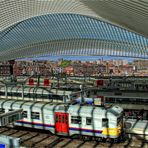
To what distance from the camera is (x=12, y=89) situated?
4703 cm

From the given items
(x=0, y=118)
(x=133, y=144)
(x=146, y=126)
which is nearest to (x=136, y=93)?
(x=146, y=126)

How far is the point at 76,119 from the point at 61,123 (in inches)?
65.5

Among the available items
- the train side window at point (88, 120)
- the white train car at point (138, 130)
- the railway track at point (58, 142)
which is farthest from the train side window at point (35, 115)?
the white train car at point (138, 130)

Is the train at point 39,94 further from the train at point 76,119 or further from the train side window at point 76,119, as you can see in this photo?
the train side window at point 76,119

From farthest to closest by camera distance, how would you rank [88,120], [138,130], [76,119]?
[138,130] → [76,119] → [88,120]

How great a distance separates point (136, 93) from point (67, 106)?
64.0ft

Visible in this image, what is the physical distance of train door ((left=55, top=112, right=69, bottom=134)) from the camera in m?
27.9

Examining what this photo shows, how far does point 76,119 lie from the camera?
2745 cm

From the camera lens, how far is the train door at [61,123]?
91.4 feet

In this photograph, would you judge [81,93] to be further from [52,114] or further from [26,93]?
[52,114]

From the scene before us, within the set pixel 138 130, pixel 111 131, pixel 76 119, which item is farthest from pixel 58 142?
pixel 138 130

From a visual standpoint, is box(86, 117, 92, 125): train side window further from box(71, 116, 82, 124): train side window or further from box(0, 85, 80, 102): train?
box(0, 85, 80, 102): train

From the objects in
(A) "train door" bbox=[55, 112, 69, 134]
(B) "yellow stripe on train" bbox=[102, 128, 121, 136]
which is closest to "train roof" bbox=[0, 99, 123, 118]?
(A) "train door" bbox=[55, 112, 69, 134]

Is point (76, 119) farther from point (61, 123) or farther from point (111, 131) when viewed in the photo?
point (111, 131)
